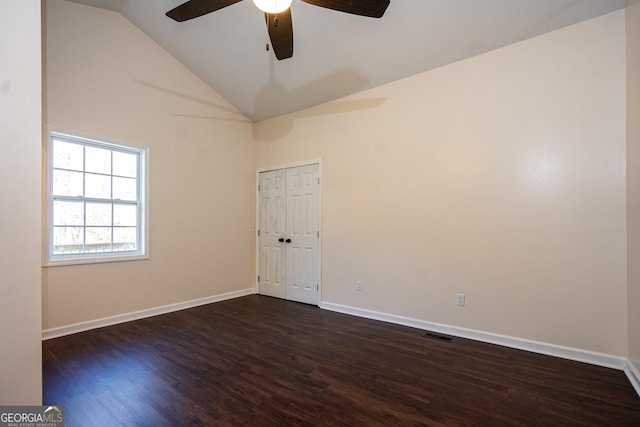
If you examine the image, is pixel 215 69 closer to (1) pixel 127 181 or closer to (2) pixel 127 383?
(1) pixel 127 181

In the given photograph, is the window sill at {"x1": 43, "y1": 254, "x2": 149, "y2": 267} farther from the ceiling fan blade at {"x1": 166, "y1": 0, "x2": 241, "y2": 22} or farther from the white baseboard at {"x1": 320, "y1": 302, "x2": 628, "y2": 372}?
the white baseboard at {"x1": 320, "y1": 302, "x2": 628, "y2": 372}

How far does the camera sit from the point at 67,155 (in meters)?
3.24

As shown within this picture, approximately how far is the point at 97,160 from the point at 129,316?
1.91 metres

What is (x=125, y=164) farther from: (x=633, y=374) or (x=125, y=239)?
(x=633, y=374)

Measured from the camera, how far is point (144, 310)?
3732 millimetres

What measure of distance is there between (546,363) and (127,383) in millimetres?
3408

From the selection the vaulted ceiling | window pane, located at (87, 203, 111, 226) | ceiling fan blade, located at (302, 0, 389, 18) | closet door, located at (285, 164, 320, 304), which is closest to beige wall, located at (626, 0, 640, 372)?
the vaulted ceiling

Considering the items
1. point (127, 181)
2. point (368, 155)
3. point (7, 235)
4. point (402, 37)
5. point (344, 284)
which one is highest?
point (402, 37)

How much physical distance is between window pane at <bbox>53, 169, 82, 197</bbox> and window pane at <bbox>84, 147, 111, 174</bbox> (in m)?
0.15

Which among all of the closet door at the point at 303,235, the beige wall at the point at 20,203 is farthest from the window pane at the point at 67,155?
the closet door at the point at 303,235

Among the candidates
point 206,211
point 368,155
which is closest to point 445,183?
point 368,155

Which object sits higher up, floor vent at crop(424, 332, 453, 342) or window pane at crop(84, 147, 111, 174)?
window pane at crop(84, 147, 111, 174)

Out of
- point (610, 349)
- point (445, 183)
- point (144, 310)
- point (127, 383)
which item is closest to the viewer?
point (127, 383)

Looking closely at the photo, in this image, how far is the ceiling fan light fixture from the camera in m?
1.75
